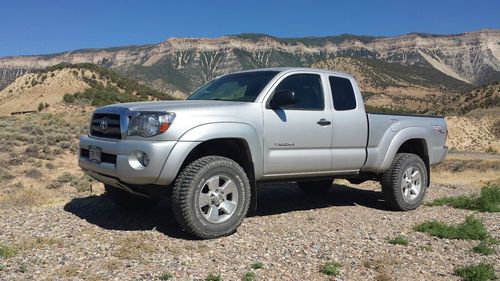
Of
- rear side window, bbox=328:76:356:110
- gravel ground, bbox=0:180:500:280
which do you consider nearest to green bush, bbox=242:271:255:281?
gravel ground, bbox=0:180:500:280

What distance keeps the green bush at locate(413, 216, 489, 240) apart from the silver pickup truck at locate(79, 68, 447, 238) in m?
1.15

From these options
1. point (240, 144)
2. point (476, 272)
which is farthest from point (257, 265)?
point (476, 272)

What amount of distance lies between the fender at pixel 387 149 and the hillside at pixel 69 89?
181ft

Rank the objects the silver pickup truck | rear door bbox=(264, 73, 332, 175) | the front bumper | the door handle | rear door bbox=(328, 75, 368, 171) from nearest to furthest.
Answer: the front bumper → the silver pickup truck → rear door bbox=(264, 73, 332, 175) → the door handle → rear door bbox=(328, 75, 368, 171)

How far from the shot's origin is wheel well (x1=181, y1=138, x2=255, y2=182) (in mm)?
5959

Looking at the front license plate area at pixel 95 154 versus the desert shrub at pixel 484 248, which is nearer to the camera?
the desert shrub at pixel 484 248

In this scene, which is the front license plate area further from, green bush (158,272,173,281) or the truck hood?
green bush (158,272,173,281)

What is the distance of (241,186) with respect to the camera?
5.91 metres

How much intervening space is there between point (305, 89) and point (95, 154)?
2.87 m

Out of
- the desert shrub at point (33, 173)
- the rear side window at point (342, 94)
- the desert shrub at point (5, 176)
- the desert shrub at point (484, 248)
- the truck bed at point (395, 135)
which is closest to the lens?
the desert shrub at point (484, 248)

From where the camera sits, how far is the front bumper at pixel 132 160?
209 inches

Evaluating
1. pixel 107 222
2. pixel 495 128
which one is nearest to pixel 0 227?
pixel 107 222

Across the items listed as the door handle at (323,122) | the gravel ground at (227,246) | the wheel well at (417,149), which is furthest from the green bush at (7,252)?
the wheel well at (417,149)

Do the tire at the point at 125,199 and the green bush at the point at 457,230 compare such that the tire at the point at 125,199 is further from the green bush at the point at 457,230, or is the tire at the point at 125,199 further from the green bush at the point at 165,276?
the green bush at the point at 457,230
